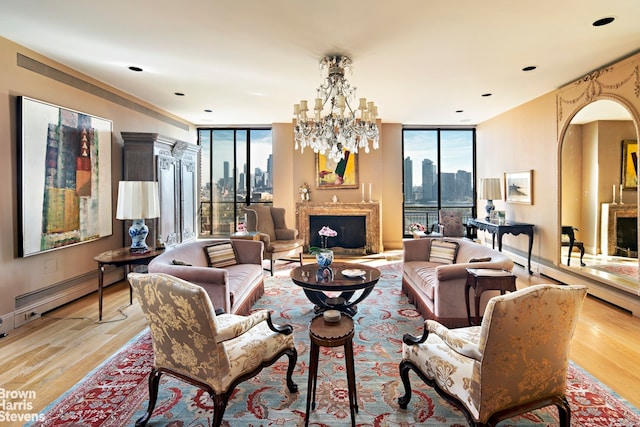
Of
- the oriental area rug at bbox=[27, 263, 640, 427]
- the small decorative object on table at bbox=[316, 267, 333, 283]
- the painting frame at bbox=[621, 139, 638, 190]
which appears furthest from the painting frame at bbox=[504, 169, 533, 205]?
the small decorative object on table at bbox=[316, 267, 333, 283]

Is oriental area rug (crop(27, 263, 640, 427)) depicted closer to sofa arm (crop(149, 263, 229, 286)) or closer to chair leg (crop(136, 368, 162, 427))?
chair leg (crop(136, 368, 162, 427))

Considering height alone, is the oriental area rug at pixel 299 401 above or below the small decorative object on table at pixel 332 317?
below

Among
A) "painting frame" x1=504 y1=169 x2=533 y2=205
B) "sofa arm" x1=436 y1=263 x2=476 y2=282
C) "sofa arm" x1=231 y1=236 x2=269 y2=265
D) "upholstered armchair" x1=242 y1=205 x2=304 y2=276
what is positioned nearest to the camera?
"sofa arm" x1=436 y1=263 x2=476 y2=282

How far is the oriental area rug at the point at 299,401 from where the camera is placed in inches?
76.9

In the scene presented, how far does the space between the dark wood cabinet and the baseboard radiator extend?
36.6 inches

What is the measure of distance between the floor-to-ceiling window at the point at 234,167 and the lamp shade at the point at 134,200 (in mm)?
4409

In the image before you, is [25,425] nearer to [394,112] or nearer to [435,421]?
[435,421]

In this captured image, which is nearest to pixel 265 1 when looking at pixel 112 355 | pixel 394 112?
pixel 112 355

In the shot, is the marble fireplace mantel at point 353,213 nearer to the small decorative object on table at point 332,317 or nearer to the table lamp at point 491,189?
the table lamp at point 491,189

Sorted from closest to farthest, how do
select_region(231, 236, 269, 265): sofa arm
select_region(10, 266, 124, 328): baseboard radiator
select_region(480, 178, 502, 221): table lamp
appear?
Result: select_region(10, 266, 124, 328): baseboard radiator < select_region(231, 236, 269, 265): sofa arm < select_region(480, 178, 502, 221): table lamp

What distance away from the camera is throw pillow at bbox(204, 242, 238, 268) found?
3971 mm

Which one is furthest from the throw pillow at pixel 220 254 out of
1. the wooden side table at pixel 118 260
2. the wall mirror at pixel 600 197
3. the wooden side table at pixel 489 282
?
the wall mirror at pixel 600 197

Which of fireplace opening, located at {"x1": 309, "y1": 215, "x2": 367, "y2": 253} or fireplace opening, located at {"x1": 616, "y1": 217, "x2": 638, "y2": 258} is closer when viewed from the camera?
fireplace opening, located at {"x1": 616, "y1": 217, "x2": 638, "y2": 258}

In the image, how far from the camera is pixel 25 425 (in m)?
1.92
